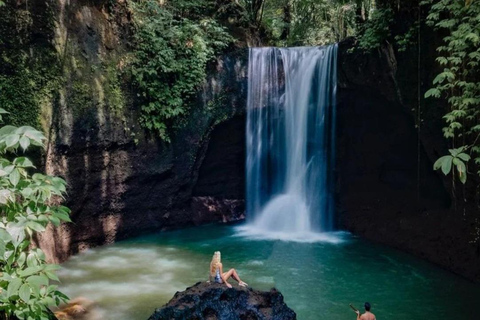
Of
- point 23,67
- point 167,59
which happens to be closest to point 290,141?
point 167,59

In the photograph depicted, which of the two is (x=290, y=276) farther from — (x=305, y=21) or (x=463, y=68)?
(x=305, y=21)

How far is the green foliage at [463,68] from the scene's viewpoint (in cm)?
713

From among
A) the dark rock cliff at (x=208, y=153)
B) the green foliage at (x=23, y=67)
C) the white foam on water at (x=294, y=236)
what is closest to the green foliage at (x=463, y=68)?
the dark rock cliff at (x=208, y=153)

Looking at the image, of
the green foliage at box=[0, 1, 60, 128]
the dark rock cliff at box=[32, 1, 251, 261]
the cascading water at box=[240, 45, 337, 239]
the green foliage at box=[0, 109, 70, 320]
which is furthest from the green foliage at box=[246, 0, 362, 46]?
the green foliage at box=[0, 109, 70, 320]

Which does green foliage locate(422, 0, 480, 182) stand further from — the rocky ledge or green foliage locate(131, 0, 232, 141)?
green foliage locate(131, 0, 232, 141)

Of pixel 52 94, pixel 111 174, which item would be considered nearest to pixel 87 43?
pixel 52 94

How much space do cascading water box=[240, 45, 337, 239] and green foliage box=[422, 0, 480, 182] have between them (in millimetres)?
4745

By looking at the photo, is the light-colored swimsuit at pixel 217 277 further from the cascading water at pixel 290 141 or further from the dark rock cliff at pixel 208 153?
the cascading water at pixel 290 141

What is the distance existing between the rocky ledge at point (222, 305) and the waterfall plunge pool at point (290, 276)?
1416mm

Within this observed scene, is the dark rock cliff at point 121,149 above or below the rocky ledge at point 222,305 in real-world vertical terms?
above

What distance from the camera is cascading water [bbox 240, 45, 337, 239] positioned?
1287 centimetres

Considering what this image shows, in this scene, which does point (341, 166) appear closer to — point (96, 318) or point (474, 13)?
point (474, 13)

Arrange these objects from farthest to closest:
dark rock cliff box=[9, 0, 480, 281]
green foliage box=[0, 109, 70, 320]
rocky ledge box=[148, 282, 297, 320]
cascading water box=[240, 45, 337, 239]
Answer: cascading water box=[240, 45, 337, 239], dark rock cliff box=[9, 0, 480, 281], rocky ledge box=[148, 282, 297, 320], green foliage box=[0, 109, 70, 320]

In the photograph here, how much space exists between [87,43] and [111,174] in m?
3.16
